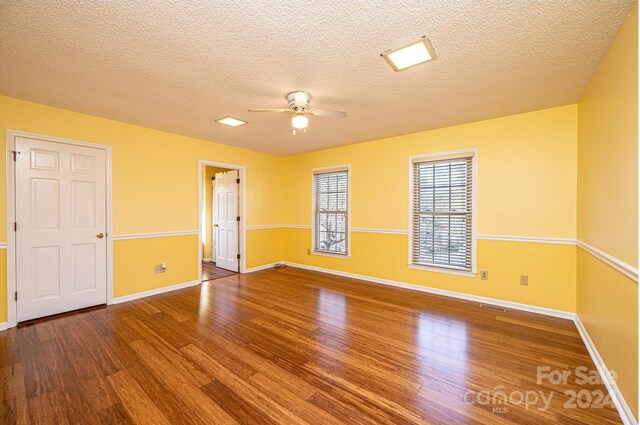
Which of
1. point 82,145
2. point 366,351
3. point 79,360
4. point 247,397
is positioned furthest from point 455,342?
point 82,145

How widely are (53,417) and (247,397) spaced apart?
Result: 115cm

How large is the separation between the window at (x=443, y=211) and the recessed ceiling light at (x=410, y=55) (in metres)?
2.05

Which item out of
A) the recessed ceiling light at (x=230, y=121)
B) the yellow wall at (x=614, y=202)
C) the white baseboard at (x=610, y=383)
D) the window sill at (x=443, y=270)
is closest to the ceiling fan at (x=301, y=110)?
the recessed ceiling light at (x=230, y=121)

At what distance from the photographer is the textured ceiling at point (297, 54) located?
161 centimetres

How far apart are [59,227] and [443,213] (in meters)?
5.00

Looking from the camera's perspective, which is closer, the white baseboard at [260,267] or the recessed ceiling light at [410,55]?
the recessed ceiling light at [410,55]

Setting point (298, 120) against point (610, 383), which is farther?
point (298, 120)

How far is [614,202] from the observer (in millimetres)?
1847

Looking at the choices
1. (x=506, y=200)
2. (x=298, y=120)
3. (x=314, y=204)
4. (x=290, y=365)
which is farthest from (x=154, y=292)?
(x=506, y=200)

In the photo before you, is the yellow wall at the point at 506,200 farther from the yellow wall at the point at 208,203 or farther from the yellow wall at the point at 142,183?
the yellow wall at the point at 208,203

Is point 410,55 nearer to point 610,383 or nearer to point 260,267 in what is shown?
point 610,383

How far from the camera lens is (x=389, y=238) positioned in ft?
14.7

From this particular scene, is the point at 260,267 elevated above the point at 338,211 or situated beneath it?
situated beneath

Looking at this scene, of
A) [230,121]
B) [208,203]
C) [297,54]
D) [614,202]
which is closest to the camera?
[614,202]
